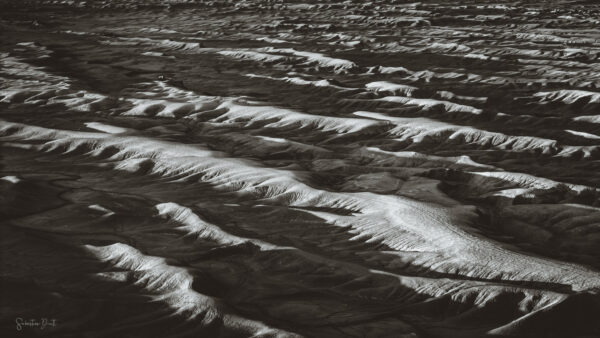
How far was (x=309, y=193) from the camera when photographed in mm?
2799

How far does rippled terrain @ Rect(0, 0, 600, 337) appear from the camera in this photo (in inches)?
76.6

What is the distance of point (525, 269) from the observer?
2.06 meters

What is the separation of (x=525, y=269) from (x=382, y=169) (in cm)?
119

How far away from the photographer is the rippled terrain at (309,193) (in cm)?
195

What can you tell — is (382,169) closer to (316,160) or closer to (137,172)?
(316,160)
